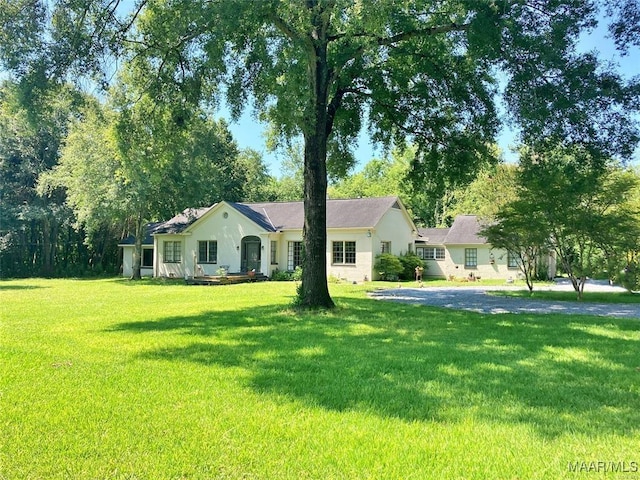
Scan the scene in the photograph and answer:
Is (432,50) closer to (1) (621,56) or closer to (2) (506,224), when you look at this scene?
(1) (621,56)

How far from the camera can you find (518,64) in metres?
10.4

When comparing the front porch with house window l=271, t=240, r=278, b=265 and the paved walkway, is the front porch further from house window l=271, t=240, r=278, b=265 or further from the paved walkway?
the paved walkway

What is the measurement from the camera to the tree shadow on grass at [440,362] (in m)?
4.46

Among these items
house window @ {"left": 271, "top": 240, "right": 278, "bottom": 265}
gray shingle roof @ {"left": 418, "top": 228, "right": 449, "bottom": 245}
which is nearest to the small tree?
house window @ {"left": 271, "top": 240, "right": 278, "bottom": 265}

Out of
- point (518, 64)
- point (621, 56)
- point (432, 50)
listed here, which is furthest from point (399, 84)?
point (621, 56)

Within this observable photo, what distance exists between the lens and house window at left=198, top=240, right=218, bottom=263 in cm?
2731

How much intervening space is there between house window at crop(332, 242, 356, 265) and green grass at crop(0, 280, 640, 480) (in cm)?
1623

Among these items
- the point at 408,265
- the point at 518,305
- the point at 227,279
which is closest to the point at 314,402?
the point at 518,305

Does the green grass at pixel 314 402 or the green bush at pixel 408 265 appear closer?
the green grass at pixel 314 402

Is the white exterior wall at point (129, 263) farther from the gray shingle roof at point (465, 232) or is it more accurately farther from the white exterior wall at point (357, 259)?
the gray shingle roof at point (465, 232)

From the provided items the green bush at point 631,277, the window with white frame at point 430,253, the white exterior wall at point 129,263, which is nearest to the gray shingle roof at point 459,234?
the window with white frame at point 430,253

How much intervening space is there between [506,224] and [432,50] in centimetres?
729

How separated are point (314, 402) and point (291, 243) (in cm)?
2210

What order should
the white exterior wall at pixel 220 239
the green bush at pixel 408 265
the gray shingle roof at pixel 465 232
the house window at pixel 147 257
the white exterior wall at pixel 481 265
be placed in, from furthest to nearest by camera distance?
the house window at pixel 147 257, the gray shingle roof at pixel 465 232, the white exterior wall at pixel 481 265, the green bush at pixel 408 265, the white exterior wall at pixel 220 239
